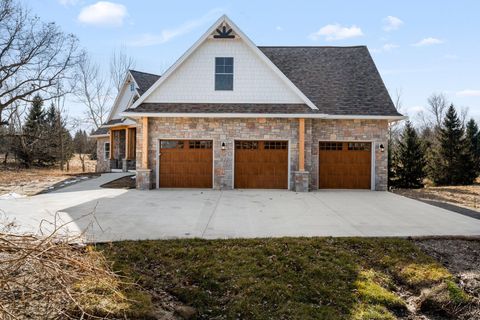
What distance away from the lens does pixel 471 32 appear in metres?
11.5

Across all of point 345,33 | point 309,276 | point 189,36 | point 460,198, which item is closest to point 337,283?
point 309,276

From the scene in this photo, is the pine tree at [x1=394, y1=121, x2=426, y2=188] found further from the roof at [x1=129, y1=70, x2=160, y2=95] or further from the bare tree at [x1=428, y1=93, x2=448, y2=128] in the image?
the bare tree at [x1=428, y1=93, x2=448, y2=128]

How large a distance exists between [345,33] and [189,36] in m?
10.4

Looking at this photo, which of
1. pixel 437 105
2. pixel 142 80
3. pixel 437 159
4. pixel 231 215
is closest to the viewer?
pixel 231 215

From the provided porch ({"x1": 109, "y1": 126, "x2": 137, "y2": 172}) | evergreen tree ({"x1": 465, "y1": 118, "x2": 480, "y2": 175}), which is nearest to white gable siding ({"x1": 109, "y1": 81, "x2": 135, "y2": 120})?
porch ({"x1": 109, "y1": 126, "x2": 137, "y2": 172})

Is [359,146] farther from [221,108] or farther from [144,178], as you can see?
[144,178]

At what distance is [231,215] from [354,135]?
834cm

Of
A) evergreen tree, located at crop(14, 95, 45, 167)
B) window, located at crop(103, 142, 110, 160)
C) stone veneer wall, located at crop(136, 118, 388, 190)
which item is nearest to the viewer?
stone veneer wall, located at crop(136, 118, 388, 190)

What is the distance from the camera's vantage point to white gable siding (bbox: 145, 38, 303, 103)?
14.1 m

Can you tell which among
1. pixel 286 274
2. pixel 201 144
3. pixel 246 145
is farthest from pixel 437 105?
pixel 286 274

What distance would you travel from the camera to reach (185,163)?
46.8ft

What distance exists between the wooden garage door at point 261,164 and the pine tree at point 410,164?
11.1 meters

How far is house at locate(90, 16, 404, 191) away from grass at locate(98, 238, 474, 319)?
7.84 meters

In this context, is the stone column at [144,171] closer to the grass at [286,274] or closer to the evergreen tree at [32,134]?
the grass at [286,274]
